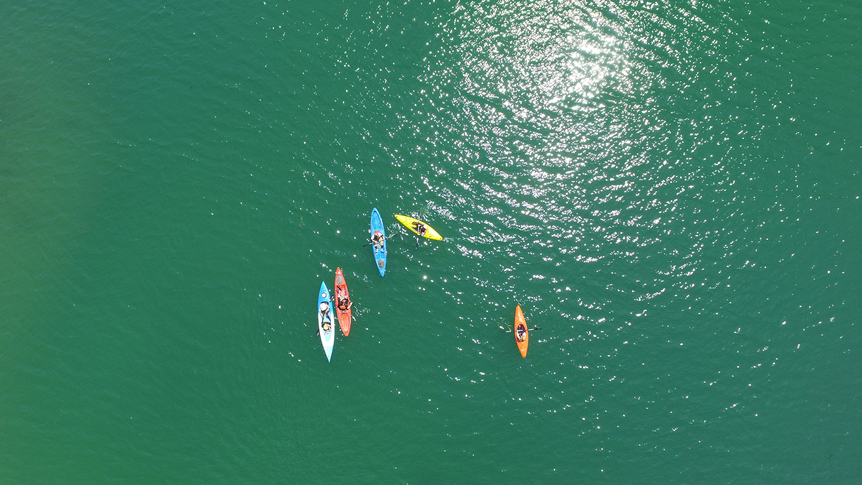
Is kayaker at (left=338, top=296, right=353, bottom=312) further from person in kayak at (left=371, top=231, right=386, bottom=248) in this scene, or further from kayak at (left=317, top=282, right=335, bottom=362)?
person in kayak at (left=371, top=231, right=386, bottom=248)

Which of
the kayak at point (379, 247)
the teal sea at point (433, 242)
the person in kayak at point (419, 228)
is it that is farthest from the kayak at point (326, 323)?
the person in kayak at point (419, 228)

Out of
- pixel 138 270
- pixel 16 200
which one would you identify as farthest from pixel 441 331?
pixel 16 200

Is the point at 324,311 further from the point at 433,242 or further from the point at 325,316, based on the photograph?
the point at 433,242

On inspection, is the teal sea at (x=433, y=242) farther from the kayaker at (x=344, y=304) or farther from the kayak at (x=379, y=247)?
the kayaker at (x=344, y=304)

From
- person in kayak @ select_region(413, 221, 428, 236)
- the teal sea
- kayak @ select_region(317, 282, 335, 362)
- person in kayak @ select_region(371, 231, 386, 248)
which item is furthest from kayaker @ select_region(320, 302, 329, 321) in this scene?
person in kayak @ select_region(413, 221, 428, 236)

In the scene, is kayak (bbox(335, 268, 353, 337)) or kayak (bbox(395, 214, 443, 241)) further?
kayak (bbox(395, 214, 443, 241))

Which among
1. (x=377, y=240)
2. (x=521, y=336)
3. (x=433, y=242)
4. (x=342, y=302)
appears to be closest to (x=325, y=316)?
(x=342, y=302)
